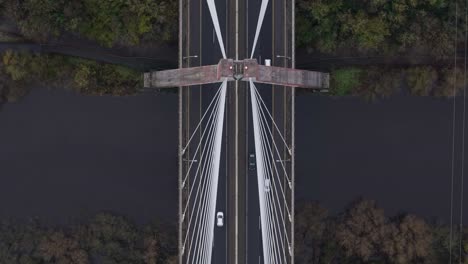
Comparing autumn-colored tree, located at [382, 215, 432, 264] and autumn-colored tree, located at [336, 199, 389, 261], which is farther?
autumn-colored tree, located at [336, 199, 389, 261]

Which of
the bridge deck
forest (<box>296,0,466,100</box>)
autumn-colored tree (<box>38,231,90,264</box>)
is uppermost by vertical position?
forest (<box>296,0,466,100</box>)

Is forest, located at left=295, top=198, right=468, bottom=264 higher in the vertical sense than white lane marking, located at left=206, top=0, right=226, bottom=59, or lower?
lower

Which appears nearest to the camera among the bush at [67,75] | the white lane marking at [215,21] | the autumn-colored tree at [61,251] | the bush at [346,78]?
the white lane marking at [215,21]

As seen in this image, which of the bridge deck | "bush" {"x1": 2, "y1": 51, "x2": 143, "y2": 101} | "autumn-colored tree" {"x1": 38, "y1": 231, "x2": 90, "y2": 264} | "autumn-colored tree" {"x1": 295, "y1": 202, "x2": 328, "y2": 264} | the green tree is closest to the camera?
the bridge deck

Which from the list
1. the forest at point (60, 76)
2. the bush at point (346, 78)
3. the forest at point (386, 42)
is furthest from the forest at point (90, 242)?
the forest at point (386, 42)

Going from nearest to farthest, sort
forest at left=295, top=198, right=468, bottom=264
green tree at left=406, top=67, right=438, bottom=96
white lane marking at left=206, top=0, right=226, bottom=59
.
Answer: white lane marking at left=206, top=0, right=226, bottom=59 < forest at left=295, top=198, right=468, bottom=264 < green tree at left=406, top=67, right=438, bottom=96

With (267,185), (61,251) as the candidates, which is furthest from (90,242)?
(267,185)

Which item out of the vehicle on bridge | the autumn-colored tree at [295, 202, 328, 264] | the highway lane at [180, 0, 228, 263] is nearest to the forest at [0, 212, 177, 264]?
the highway lane at [180, 0, 228, 263]

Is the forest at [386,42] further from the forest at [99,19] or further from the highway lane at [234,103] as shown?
the forest at [99,19]

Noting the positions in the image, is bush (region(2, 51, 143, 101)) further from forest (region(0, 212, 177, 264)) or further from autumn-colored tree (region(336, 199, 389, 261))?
autumn-colored tree (region(336, 199, 389, 261))
